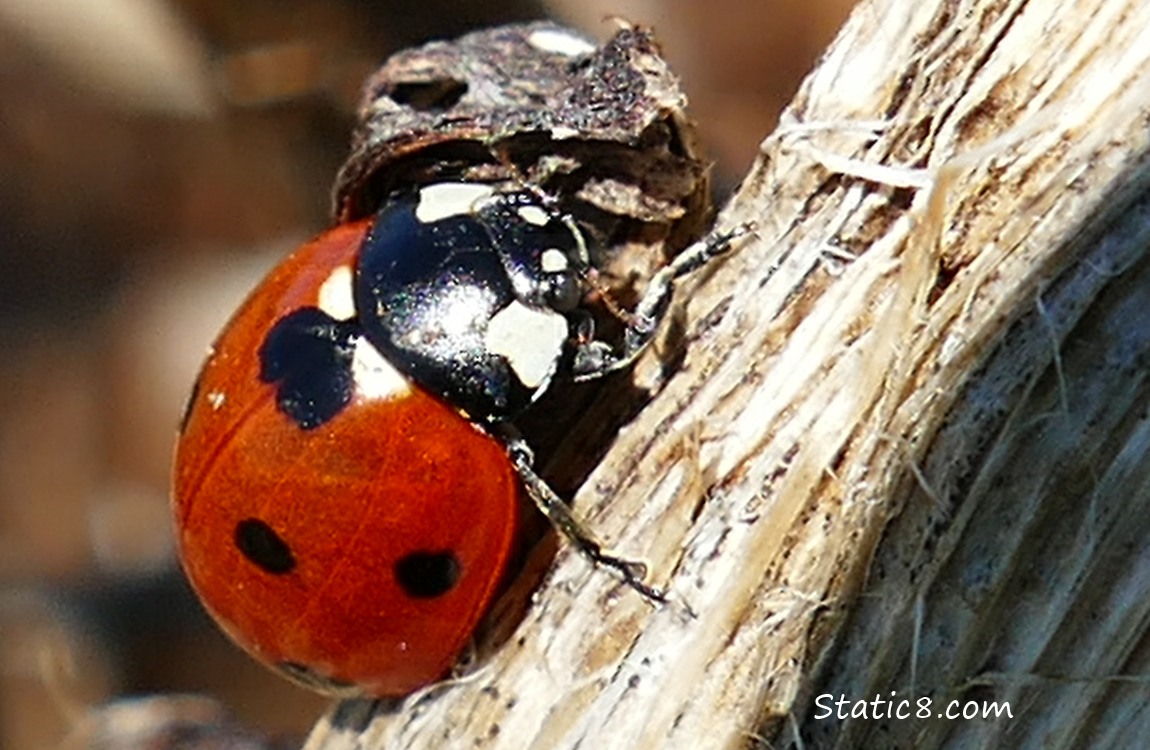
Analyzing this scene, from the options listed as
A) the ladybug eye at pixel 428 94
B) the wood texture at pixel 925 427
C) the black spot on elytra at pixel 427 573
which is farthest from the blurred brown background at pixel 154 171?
the wood texture at pixel 925 427

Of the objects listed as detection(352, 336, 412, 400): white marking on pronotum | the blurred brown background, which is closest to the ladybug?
detection(352, 336, 412, 400): white marking on pronotum

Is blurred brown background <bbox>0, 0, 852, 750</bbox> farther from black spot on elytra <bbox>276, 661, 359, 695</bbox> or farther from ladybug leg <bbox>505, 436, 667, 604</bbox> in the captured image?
ladybug leg <bbox>505, 436, 667, 604</bbox>

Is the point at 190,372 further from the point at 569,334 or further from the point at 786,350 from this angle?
the point at 786,350

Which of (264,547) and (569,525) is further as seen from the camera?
(264,547)

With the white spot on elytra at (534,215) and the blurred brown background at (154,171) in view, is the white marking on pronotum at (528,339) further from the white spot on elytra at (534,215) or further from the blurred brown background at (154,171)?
the blurred brown background at (154,171)

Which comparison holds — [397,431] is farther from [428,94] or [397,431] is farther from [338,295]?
[428,94]

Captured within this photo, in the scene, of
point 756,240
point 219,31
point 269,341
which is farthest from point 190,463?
point 219,31

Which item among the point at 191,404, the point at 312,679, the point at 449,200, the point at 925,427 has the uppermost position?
the point at 925,427

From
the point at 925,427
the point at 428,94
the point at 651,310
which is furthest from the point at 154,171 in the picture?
the point at 925,427
